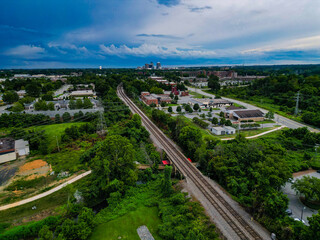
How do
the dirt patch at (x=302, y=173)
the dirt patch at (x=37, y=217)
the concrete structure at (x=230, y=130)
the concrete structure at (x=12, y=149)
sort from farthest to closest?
1. the concrete structure at (x=230, y=130)
2. the concrete structure at (x=12, y=149)
3. the dirt patch at (x=302, y=173)
4. the dirt patch at (x=37, y=217)

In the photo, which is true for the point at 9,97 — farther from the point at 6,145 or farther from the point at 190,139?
the point at 190,139

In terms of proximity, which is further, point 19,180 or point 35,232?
point 19,180

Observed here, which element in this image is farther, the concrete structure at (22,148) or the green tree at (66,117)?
the green tree at (66,117)

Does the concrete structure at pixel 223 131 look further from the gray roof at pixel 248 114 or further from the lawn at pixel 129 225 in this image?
the lawn at pixel 129 225

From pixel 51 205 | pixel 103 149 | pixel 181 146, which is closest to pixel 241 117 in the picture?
pixel 181 146

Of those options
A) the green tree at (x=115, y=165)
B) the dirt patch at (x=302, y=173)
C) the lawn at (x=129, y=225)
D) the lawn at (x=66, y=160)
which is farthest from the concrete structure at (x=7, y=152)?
the dirt patch at (x=302, y=173)

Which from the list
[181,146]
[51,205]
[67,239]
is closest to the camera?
[67,239]

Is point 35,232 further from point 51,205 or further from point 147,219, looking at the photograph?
point 147,219
